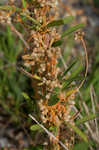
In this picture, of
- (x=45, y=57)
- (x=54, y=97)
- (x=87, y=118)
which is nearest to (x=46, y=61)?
(x=45, y=57)

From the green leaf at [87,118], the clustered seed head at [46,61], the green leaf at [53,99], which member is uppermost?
the clustered seed head at [46,61]

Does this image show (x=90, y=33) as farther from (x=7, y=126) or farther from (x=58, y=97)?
(x=58, y=97)

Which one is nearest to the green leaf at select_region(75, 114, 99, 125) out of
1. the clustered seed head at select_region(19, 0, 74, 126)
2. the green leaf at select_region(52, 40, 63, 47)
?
the clustered seed head at select_region(19, 0, 74, 126)

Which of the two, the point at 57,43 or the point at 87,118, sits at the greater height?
the point at 57,43

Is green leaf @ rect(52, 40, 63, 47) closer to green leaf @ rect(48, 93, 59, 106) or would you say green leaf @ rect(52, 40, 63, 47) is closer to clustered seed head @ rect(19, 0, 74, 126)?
clustered seed head @ rect(19, 0, 74, 126)

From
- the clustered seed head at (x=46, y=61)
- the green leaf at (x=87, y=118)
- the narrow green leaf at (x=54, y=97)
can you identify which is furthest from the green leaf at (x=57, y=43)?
the green leaf at (x=87, y=118)

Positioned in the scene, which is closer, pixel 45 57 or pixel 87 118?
pixel 45 57

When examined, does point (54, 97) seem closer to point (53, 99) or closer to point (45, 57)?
point (53, 99)

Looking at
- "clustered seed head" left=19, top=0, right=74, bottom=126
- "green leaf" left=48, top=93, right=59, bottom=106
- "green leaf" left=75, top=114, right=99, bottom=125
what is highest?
"clustered seed head" left=19, top=0, right=74, bottom=126

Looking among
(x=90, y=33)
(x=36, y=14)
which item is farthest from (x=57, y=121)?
(x=90, y=33)

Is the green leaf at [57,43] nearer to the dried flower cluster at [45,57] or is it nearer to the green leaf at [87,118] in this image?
the dried flower cluster at [45,57]

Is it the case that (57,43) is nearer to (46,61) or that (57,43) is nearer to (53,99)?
(46,61)
